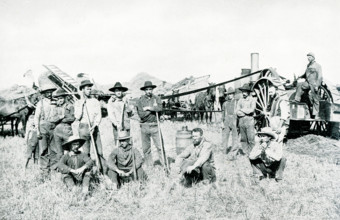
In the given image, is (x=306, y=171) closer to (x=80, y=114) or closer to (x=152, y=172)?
(x=152, y=172)

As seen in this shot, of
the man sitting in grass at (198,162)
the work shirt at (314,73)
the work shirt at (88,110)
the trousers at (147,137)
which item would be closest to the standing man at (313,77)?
the work shirt at (314,73)

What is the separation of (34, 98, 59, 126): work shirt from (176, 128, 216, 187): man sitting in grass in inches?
111

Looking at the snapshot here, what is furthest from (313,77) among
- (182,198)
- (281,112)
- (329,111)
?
(182,198)

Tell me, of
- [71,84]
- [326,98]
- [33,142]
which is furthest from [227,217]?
[71,84]

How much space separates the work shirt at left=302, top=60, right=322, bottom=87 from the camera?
Answer: 8680 millimetres

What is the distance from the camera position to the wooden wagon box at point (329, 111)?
8.66m

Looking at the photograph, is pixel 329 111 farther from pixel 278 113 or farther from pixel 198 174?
pixel 198 174

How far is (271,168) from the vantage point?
5.54 meters

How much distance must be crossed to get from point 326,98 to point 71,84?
1133cm

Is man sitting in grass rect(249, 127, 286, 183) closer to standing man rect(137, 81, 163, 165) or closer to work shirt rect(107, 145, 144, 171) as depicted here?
work shirt rect(107, 145, 144, 171)

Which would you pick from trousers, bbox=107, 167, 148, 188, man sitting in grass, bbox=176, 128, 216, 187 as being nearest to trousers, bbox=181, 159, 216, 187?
man sitting in grass, bbox=176, 128, 216, 187

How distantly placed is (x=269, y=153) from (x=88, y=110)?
11.5ft

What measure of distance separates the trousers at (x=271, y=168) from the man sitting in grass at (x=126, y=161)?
2003 millimetres

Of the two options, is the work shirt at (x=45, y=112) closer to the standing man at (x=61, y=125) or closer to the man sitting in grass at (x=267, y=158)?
the standing man at (x=61, y=125)
